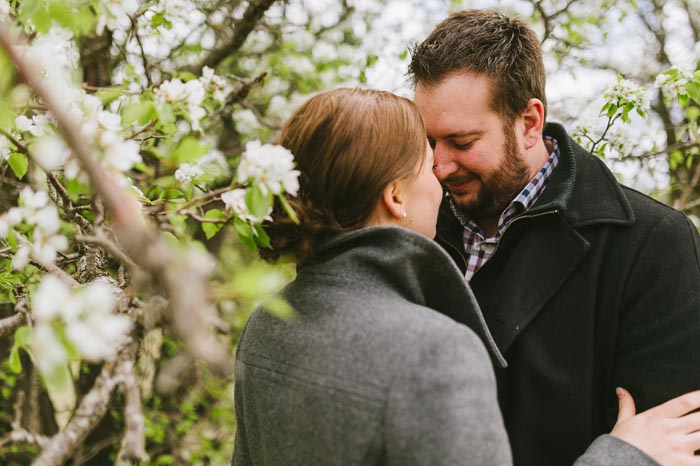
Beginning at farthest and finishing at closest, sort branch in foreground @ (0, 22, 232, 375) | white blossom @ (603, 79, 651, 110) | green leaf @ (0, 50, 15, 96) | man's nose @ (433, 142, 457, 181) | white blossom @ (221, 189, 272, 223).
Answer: white blossom @ (603, 79, 651, 110), man's nose @ (433, 142, 457, 181), white blossom @ (221, 189, 272, 223), green leaf @ (0, 50, 15, 96), branch in foreground @ (0, 22, 232, 375)

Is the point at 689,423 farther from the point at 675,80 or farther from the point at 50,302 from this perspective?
the point at 50,302

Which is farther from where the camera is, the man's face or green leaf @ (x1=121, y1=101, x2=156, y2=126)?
the man's face

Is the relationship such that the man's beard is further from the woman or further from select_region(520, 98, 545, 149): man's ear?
the woman

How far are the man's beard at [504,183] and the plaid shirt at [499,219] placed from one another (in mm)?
46

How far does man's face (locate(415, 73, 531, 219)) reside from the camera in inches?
89.3

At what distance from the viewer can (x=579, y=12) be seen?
177 inches

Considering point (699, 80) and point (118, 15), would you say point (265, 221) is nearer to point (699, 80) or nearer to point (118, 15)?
point (118, 15)

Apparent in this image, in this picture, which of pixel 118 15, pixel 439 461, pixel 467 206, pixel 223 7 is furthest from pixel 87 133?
pixel 223 7

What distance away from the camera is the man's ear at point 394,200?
1.56 m

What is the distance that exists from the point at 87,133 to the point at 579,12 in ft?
13.8

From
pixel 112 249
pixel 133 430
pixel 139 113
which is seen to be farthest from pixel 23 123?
pixel 133 430

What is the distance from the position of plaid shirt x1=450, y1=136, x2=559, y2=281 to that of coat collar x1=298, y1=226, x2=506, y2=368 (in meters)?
0.65

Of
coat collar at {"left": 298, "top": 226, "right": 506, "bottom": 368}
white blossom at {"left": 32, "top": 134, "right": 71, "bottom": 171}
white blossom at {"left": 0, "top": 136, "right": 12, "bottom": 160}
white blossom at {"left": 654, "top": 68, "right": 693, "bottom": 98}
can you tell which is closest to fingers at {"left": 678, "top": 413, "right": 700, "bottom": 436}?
coat collar at {"left": 298, "top": 226, "right": 506, "bottom": 368}

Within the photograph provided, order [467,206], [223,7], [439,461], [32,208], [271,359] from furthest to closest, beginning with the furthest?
[223,7], [467,206], [271,359], [32,208], [439,461]
